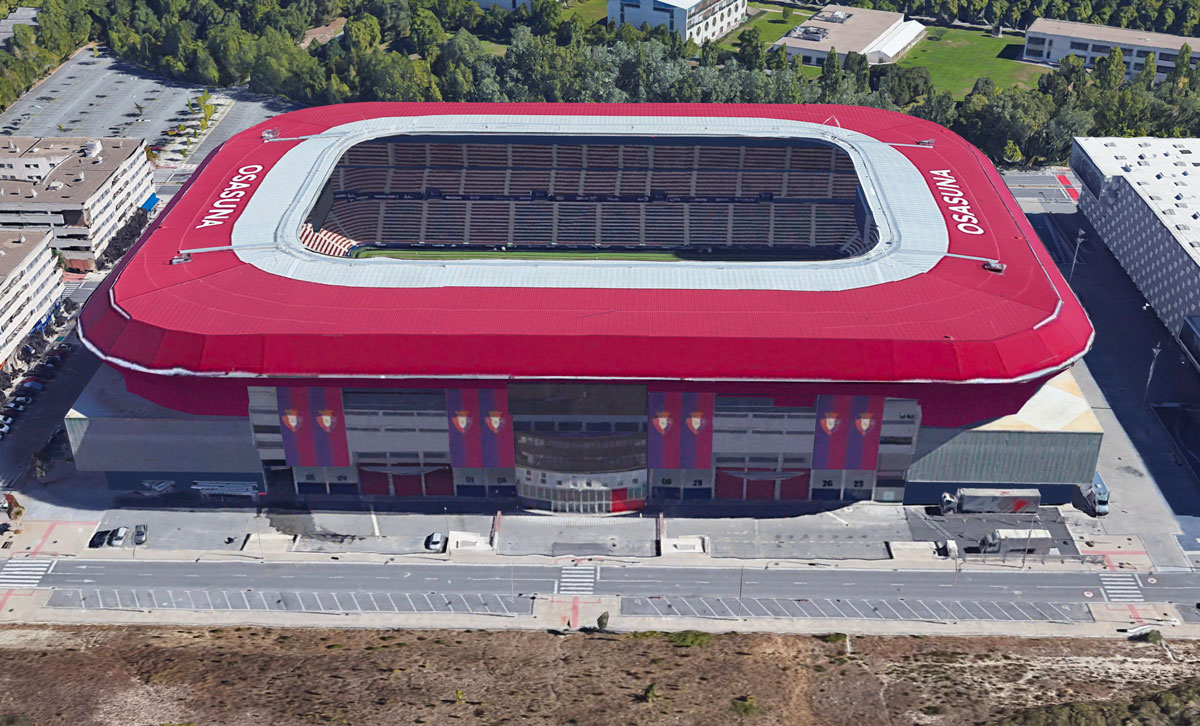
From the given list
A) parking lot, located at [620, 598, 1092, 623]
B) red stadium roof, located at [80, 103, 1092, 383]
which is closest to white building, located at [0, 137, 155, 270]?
red stadium roof, located at [80, 103, 1092, 383]

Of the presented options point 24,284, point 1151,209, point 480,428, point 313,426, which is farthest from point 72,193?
point 1151,209

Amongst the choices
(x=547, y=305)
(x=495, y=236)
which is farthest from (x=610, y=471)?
(x=495, y=236)

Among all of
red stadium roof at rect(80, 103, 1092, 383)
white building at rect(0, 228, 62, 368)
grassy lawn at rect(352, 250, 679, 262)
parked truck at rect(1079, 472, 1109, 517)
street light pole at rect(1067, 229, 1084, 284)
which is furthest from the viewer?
grassy lawn at rect(352, 250, 679, 262)

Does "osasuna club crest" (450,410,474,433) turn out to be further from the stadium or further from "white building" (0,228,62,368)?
"white building" (0,228,62,368)

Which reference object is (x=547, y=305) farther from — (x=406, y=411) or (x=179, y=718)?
(x=179, y=718)

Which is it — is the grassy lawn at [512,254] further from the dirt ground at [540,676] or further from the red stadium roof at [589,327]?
the dirt ground at [540,676]

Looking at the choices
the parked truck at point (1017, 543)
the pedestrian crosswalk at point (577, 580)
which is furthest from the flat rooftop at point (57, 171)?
the parked truck at point (1017, 543)
